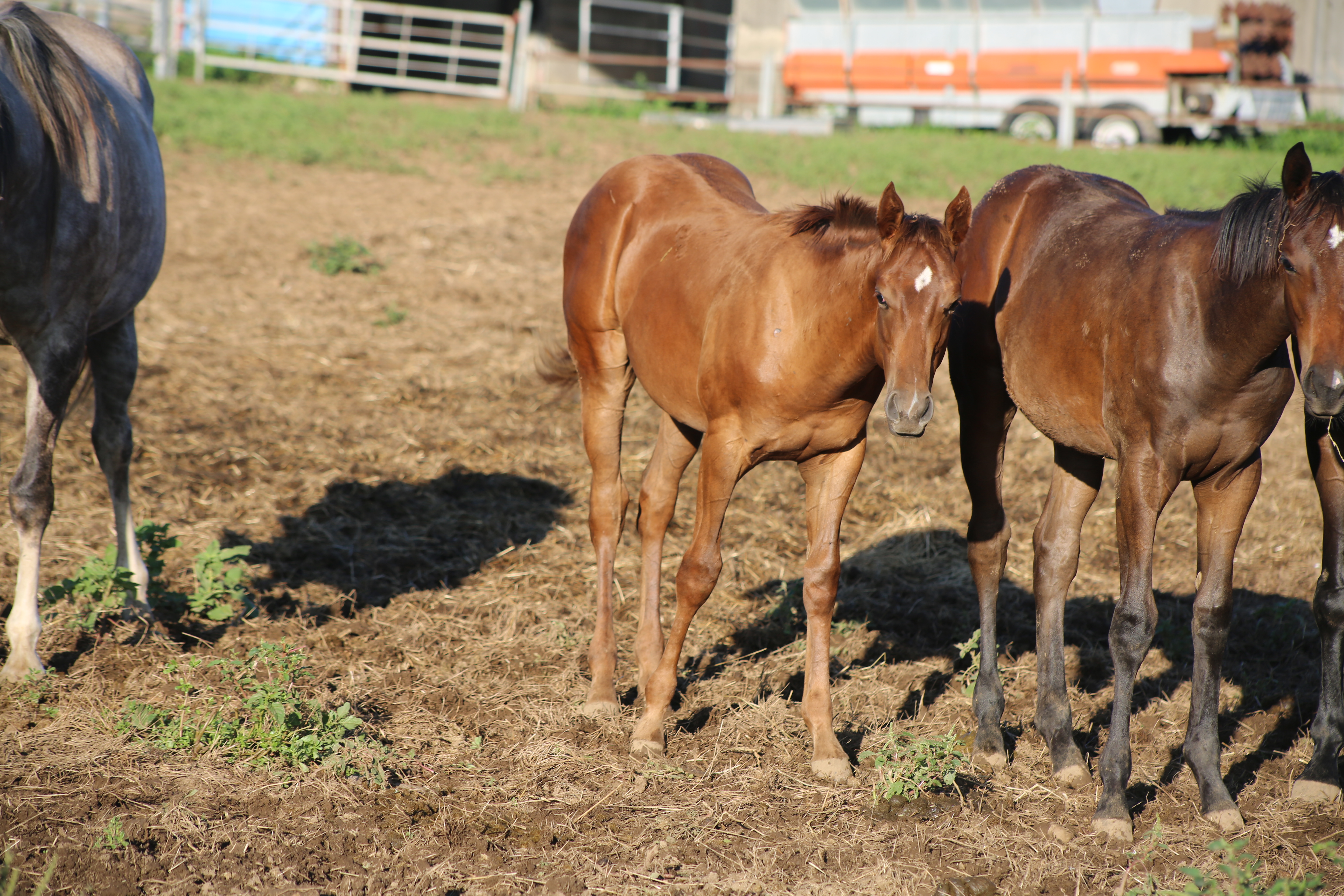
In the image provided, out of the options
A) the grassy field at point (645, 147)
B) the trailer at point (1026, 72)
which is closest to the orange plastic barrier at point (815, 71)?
the trailer at point (1026, 72)

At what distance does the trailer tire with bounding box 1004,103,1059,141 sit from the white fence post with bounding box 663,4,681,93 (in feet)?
21.7

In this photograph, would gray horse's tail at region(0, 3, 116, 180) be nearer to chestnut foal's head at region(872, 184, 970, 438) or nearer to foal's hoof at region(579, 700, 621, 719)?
foal's hoof at region(579, 700, 621, 719)

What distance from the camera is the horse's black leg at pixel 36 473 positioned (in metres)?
3.86

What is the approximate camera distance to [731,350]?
365cm

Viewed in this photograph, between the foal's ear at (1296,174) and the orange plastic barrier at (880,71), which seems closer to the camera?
the foal's ear at (1296,174)

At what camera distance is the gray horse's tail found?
394 centimetres

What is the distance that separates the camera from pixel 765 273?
12.1ft

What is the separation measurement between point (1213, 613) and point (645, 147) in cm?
1272

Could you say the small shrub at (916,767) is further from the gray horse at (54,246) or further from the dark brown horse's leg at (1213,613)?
the gray horse at (54,246)

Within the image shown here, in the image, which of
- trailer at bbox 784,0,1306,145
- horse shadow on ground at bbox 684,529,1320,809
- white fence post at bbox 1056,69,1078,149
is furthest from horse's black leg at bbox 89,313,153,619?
trailer at bbox 784,0,1306,145

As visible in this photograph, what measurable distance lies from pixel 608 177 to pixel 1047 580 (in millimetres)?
2548

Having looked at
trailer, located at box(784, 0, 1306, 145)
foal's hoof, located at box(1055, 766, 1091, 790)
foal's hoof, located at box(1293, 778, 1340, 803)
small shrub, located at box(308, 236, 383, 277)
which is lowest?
foal's hoof, located at box(1055, 766, 1091, 790)

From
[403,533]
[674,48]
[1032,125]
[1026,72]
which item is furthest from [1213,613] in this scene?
[674,48]

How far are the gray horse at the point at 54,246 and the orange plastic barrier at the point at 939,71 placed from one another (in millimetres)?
18161
